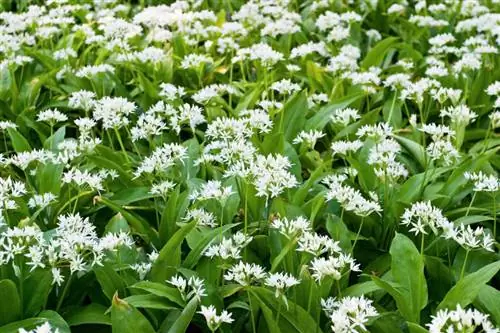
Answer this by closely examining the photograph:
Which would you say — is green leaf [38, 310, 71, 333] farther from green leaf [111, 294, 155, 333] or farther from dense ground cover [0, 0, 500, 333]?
green leaf [111, 294, 155, 333]

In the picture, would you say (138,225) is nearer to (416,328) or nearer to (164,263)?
(164,263)

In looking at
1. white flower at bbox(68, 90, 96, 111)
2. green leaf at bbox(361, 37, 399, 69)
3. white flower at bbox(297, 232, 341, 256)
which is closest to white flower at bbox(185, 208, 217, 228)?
white flower at bbox(297, 232, 341, 256)

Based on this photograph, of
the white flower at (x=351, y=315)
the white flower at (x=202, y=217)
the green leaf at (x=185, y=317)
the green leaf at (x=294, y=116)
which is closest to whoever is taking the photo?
the white flower at (x=351, y=315)

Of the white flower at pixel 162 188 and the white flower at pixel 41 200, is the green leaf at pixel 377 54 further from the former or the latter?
the white flower at pixel 41 200

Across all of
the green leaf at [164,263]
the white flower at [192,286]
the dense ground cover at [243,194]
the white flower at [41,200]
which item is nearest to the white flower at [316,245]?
the dense ground cover at [243,194]

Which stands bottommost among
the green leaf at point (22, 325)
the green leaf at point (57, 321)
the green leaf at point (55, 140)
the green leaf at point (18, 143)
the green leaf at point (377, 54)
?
the green leaf at point (377, 54)

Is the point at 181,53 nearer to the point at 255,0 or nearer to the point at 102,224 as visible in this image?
the point at 255,0

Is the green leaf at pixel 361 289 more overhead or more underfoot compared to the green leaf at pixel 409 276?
more underfoot

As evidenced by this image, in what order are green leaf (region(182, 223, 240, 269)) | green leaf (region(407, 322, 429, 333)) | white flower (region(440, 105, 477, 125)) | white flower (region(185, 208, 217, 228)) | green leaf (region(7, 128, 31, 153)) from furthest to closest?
green leaf (region(7, 128, 31, 153))
white flower (region(440, 105, 477, 125))
white flower (region(185, 208, 217, 228))
green leaf (region(182, 223, 240, 269))
green leaf (region(407, 322, 429, 333))
